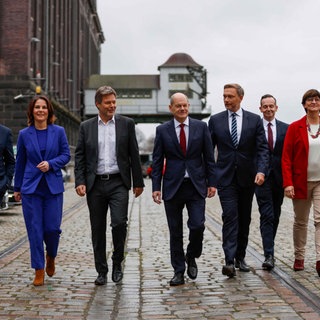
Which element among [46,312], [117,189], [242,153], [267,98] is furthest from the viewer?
[267,98]

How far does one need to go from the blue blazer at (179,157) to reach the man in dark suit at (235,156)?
43 centimetres

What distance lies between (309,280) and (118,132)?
2.46m

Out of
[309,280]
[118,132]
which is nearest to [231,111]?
[118,132]

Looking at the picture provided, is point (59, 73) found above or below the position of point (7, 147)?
above

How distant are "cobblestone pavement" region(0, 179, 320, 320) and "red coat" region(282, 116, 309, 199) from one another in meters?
0.97

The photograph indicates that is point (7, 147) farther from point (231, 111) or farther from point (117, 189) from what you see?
point (231, 111)

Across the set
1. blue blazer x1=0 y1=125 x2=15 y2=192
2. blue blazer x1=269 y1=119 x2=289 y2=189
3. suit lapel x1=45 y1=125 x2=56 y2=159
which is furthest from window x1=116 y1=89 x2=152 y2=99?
suit lapel x1=45 y1=125 x2=56 y2=159

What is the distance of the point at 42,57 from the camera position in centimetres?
5128

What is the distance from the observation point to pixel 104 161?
7.58 metres

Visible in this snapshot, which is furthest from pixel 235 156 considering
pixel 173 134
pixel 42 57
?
pixel 42 57

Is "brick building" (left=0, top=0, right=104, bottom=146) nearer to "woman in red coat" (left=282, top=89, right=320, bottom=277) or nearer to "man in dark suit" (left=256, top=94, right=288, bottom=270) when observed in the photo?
"man in dark suit" (left=256, top=94, right=288, bottom=270)

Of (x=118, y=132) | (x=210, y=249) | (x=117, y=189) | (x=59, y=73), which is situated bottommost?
(x=210, y=249)

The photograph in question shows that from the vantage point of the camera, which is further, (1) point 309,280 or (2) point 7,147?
(2) point 7,147

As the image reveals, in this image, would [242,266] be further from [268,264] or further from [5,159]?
[5,159]
